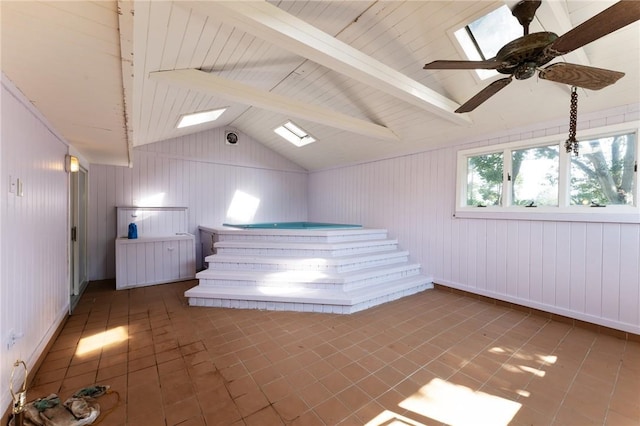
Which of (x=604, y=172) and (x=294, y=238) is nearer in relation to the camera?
(x=604, y=172)

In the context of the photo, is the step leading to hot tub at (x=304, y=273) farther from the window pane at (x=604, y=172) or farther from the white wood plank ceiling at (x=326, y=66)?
the window pane at (x=604, y=172)

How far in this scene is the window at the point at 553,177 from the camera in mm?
2680

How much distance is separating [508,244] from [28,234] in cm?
500

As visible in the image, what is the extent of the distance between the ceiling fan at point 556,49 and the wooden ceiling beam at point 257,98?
196 cm

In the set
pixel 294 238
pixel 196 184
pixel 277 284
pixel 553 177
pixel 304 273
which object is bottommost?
pixel 277 284

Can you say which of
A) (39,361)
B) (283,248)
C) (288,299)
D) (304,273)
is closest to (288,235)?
(283,248)

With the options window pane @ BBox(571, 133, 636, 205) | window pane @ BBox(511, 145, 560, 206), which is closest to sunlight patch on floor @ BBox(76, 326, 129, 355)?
window pane @ BBox(511, 145, 560, 206)

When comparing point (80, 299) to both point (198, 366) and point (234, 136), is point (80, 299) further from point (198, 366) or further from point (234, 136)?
point (234, 136)

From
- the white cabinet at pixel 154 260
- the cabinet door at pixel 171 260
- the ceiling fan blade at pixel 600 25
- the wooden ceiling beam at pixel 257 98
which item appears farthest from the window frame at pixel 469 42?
the cabinet door at pixel 171 260

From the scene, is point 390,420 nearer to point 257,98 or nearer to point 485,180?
point 257,98

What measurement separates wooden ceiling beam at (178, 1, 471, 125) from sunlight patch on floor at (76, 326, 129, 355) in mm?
2882

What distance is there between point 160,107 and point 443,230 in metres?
4.41

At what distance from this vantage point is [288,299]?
3283mm

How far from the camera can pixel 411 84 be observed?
8.84 feet
